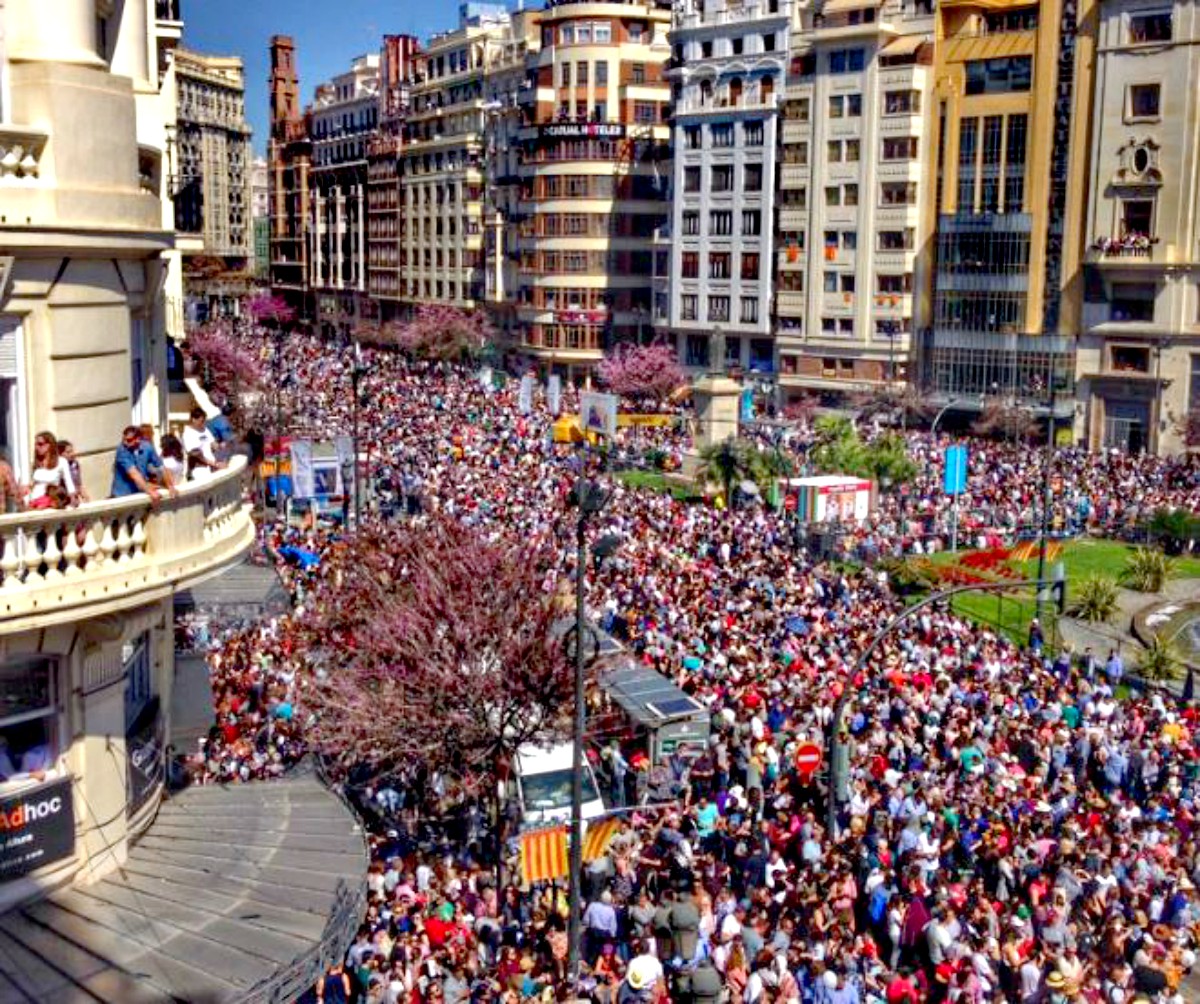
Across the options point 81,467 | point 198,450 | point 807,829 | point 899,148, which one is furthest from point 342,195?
point 81,467

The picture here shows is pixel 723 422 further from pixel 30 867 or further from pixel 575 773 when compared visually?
pixel 30 867

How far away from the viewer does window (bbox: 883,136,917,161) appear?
7244cm

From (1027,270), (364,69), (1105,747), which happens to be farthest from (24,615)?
(364,69)

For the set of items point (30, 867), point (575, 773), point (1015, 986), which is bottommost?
point (1015, 986)

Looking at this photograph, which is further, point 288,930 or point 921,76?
point 921,76

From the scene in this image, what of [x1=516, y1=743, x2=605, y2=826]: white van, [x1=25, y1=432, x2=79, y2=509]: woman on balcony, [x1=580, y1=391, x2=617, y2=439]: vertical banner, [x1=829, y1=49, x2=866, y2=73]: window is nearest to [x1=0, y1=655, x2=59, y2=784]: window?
[x1=25, y1=432, x2=79, y2=509]: woman on balcony

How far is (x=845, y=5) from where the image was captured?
73.4 m

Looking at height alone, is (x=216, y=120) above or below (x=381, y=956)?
above

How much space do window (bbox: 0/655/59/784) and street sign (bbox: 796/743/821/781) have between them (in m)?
13.1

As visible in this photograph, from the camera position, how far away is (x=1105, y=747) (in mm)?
24328

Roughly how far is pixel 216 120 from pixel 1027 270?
99.9 meters

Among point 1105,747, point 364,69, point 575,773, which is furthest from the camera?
point 364,69

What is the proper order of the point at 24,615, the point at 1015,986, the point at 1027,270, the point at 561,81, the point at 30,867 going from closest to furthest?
the point at 24,615 < the point at 30,867 < the point at 1015,986 < the point at 1027,270 < the point at 561,81

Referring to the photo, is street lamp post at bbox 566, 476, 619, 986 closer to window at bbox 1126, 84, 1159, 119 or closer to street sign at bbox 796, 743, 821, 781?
street sign at bbox 796, 743, 821, 781
